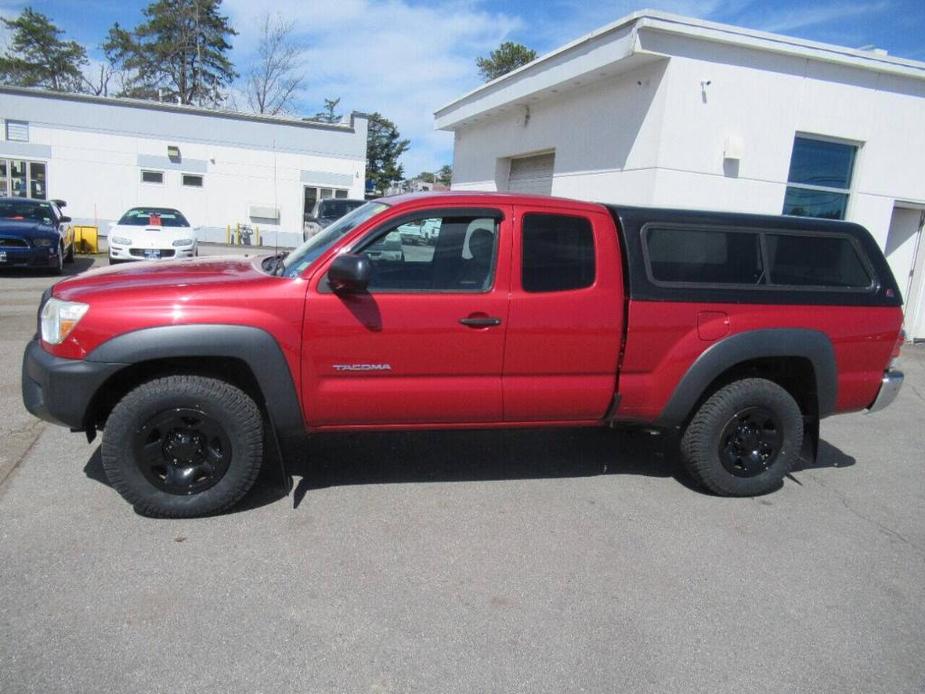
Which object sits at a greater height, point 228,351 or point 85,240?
point 228,351

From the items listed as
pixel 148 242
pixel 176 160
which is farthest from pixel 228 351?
pixel 176 160

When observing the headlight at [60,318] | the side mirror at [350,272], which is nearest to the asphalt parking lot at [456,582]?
the headlight at [60,318]

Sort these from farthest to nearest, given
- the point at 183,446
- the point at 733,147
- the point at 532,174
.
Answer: the point at 532,174
the point at 733,147
the point at 183,446

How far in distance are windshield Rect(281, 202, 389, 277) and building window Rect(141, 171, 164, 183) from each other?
23.2m

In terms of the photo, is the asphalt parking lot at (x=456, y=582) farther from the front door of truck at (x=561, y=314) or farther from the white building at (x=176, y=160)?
the white building at (x=176, y=160)

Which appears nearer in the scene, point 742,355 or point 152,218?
point 742,355

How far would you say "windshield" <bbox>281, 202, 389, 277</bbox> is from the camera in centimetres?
375

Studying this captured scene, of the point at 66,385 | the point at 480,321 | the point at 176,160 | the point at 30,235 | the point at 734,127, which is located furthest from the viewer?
the point at 176,160

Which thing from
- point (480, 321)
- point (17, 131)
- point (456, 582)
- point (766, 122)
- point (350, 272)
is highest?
point (17, 131)

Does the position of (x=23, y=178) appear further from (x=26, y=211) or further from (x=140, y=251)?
(x=140, y=251)

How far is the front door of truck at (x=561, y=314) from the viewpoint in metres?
3.84

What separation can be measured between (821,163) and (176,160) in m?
21.9

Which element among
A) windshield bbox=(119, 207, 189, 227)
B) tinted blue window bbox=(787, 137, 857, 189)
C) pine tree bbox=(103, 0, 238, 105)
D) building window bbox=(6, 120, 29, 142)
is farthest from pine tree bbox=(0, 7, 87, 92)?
tinted blue window bbox=(787, 137, 857, 189)

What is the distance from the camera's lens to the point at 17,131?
22.8 m
